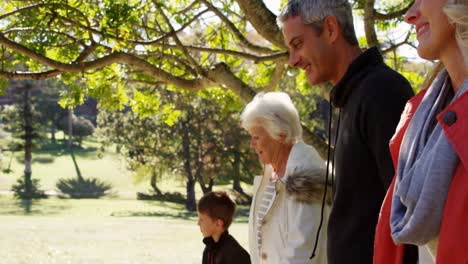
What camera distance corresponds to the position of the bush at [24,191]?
188 ft

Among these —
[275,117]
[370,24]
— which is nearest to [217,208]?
[275,117]

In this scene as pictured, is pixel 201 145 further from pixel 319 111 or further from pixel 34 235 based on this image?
pixel 34 235

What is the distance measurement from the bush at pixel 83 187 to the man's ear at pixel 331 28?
57.1 metres

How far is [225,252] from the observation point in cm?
555

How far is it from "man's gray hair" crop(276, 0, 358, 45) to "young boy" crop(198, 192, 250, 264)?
261 cm

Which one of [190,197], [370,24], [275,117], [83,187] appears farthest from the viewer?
[83,187]

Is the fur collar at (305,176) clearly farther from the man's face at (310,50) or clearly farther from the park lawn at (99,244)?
the park lawn at (99,244)

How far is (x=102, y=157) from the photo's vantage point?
7512 cm

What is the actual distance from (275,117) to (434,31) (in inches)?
91.4

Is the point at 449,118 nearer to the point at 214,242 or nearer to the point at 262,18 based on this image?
the point at 214,242

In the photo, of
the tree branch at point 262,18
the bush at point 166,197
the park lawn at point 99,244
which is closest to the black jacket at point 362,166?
the tree branch at point 262,18

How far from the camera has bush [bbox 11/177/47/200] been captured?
57344mm

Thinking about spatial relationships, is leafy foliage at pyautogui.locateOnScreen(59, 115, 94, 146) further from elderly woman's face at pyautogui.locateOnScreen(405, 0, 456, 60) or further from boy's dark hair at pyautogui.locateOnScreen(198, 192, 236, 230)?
elderly woman's face at pyautogui.locateOnScreen(405, 0, 456, 60)

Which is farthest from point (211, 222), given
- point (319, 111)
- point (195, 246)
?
point (319, 111)
